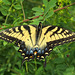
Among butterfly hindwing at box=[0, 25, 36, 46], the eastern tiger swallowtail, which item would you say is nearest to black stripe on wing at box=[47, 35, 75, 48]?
the eastern tiger swallowtail

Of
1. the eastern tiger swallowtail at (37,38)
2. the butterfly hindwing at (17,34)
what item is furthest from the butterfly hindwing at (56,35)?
the butterfly hindwing at (17,34)

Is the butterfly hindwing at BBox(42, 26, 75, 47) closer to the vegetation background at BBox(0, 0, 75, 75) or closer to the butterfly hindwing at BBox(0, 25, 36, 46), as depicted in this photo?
the vegetation background at BBox(0, 0, 75, 75)

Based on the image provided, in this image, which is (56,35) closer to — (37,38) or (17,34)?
(37,38)

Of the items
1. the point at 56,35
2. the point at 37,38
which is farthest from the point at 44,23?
the point at 56,35

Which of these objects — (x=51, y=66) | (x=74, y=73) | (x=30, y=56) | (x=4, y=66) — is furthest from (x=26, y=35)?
(x=4, y=66)

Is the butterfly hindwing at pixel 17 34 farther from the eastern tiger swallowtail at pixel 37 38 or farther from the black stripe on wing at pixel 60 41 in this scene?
the black stripe on wing at pixel 60 41
